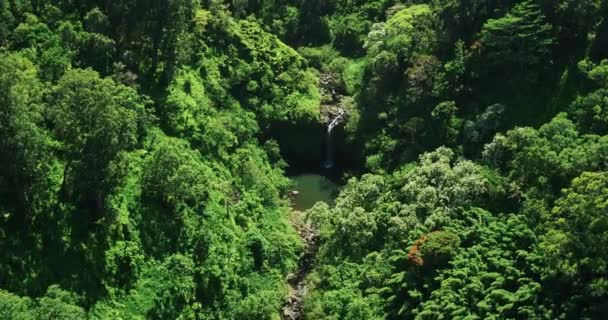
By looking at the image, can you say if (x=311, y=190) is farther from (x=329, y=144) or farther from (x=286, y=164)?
(x=329, y=144)

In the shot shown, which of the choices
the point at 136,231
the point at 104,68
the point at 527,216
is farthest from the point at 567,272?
the point at 104,68

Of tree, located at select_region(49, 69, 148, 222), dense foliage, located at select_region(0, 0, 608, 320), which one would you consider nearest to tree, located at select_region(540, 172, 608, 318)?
dense foliage, located at select_region(0, 0, 608, 320)

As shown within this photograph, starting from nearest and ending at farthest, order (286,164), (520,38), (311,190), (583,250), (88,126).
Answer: (88,126), (583,250), (520,38), (286,164), (311,190)

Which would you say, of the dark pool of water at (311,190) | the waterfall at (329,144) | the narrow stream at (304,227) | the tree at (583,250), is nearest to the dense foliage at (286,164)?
the tree at (583,250)

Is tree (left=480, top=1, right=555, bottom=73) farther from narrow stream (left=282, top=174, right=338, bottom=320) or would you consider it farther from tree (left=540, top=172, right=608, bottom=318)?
narrow stream (left=282, top=174, right=338, bottom=320)

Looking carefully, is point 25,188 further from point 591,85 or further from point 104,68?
point 591,85

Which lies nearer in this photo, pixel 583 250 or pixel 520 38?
pixel 583 250

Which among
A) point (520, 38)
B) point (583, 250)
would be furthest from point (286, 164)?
point (583, 250)
